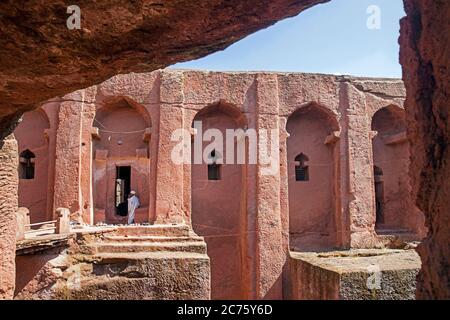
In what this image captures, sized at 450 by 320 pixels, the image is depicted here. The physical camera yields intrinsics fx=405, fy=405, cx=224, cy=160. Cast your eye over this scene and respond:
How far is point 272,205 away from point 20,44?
35.6 ft

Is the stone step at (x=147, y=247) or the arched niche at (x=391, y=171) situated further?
the arched niche at (x=391, y=171)

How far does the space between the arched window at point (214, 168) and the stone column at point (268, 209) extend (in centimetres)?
154

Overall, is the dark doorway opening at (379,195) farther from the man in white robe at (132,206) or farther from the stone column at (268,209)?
the man in white robe at (132,206)

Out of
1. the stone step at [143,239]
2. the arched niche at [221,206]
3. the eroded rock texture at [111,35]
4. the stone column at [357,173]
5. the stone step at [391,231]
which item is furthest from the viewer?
the stone step at [391,231]

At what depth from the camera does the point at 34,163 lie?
1323cm

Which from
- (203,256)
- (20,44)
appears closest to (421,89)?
(20,44)

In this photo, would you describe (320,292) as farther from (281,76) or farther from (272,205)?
(281,76)

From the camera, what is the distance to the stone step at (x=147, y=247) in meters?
8.24

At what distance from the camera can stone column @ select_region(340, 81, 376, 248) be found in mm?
13430

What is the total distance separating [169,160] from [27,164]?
190 inches

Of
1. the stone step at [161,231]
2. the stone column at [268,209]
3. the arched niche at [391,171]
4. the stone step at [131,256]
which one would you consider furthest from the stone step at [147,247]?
the arched niche at [391,171]

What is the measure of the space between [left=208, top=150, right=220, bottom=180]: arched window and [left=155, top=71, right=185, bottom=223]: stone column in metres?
1.40

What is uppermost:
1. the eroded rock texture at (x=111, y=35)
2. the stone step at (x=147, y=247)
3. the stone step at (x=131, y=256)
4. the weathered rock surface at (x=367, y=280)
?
the eroded rock texture at (x=111, y=35)

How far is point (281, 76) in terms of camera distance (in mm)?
13727
